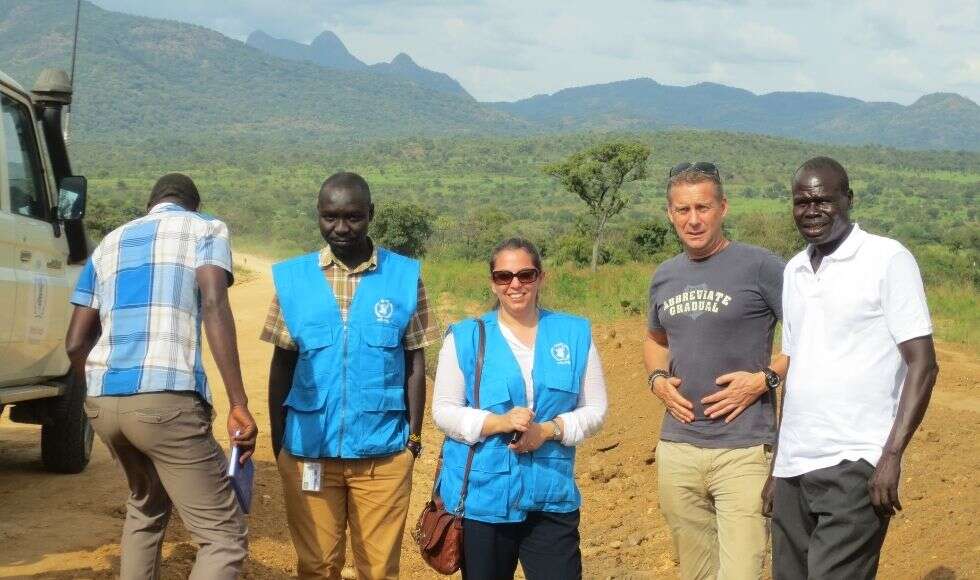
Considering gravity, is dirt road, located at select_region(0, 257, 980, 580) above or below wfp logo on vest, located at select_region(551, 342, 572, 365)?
below

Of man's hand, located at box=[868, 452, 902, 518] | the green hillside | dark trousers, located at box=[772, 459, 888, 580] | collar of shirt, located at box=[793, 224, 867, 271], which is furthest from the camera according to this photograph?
the green hillside

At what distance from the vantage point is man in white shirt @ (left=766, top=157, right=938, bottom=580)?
352cm

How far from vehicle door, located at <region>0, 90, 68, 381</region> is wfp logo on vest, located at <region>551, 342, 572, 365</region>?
3.39 metres

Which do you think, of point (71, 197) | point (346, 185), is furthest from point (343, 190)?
point (71, 197)

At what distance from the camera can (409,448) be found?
168 inches

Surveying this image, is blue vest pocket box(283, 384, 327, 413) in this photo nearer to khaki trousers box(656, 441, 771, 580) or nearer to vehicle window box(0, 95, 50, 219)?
khaki trousers box(656, 441, 771, 580)

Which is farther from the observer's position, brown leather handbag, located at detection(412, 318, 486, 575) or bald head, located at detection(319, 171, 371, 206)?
bald head, located at detection(319, 171, 371, 206)

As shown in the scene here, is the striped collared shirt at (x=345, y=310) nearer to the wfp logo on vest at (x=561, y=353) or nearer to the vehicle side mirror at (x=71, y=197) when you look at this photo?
the wfp logo on vest at (x=561, y=353)

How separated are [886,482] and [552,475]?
1.02m

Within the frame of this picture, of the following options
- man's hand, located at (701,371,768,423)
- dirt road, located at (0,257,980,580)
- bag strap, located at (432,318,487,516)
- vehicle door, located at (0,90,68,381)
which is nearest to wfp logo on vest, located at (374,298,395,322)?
bag strap, located at (432,318,487,516)

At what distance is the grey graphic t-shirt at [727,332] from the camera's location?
14.2ft

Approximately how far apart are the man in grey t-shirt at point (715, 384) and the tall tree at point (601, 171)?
25.8 m

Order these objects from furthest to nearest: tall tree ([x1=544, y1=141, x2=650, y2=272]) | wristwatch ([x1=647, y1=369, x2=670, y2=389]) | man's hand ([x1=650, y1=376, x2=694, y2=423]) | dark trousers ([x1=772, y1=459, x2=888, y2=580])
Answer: tall tree ([x1=544, y1=141, x2=650, y2=272]), wristwatch ([x1=647, y1=369, x2=670, y2=389]), man's hand ([x1=650, y1=376, x2=694, y2=423]), dark trousers ([x1=772, y1=459, x2=888, y2=580])

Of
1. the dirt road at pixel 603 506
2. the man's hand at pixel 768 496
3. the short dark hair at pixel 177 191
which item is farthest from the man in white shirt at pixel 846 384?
the dirt road at pixel 603 506
